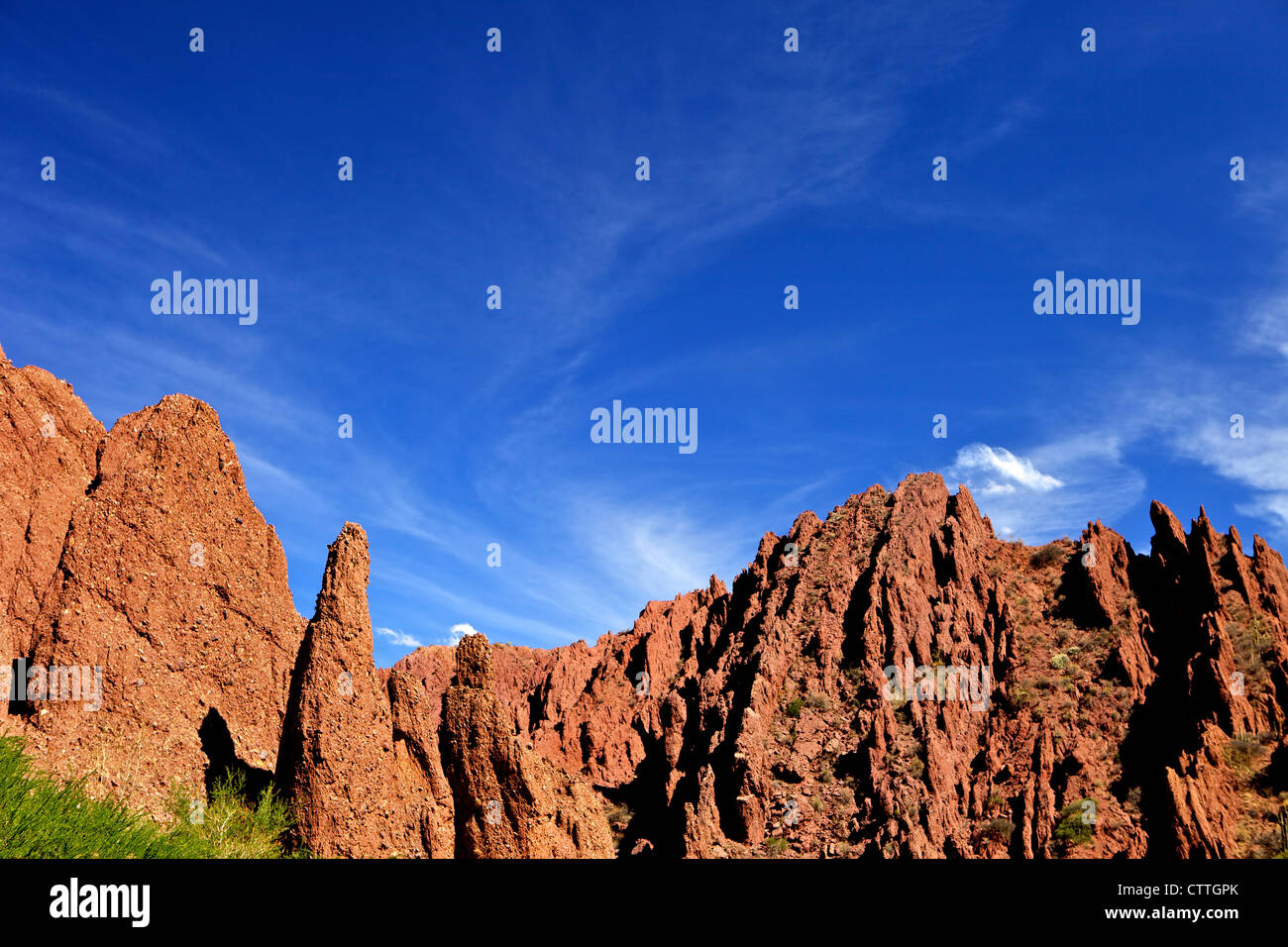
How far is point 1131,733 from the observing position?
49.5 m

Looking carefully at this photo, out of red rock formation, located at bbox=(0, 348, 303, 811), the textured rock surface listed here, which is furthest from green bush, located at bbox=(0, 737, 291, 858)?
the textured rock surface

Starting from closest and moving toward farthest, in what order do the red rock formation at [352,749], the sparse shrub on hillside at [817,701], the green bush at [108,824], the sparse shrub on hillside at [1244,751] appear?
the green bush at [108,824] < the red rock formation at [352,749] < the sparse shrub on hillside at [1244,751] < the sparse shrub on hillside at [817,701]

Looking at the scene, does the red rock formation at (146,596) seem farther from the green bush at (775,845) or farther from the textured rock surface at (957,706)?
the green bush at (775,845)

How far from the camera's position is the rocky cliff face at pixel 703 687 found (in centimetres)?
2344

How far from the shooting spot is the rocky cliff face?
2344 cm

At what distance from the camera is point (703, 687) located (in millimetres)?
65938

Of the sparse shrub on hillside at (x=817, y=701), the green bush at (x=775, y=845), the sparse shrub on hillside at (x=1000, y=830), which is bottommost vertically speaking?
the green bush at (x=775, y=845)

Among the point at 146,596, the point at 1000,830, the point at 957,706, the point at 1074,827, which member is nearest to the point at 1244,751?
the point at 1074,827

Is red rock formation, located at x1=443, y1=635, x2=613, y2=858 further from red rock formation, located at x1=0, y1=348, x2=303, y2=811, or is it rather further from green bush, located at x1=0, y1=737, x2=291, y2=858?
red rock formation, located at x1=0, y1=348, x2=303, y2=811

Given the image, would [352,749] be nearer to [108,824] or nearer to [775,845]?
[108,824]

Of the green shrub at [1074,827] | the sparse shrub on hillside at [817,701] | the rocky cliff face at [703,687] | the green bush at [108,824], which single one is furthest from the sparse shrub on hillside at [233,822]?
the sparse shrub on hillside at [817,701]

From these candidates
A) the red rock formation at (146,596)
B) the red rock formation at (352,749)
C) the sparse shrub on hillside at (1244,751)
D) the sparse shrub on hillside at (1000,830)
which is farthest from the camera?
the sparse shrub on hillside at (1000,830)
